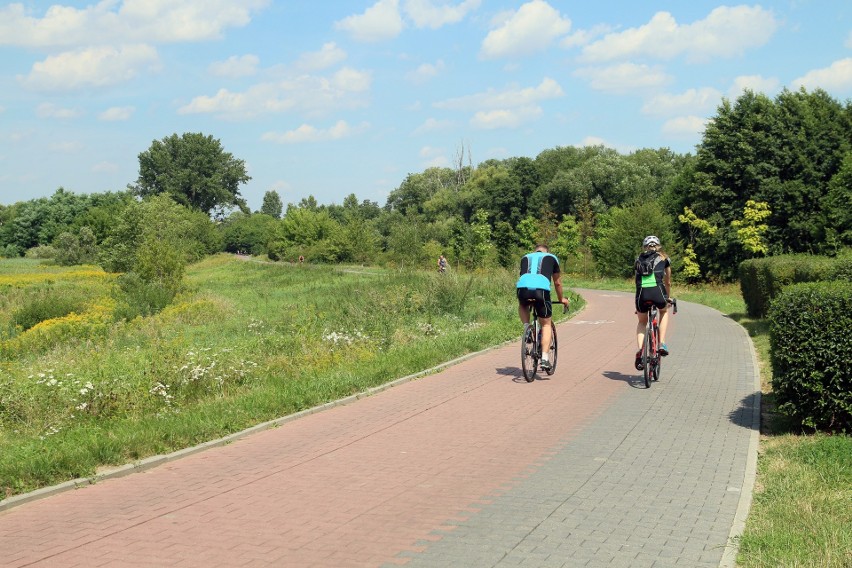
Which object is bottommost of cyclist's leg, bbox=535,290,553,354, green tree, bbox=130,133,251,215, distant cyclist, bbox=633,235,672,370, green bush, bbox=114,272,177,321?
green bush, bbox=114,272,177,321

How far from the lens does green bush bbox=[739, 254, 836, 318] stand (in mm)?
15961

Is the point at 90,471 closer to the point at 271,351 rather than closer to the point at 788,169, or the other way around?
the point at 271,351

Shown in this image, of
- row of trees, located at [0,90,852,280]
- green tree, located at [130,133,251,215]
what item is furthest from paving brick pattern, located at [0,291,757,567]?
green tree, located at [130,133,251,215]

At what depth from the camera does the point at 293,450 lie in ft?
26.3

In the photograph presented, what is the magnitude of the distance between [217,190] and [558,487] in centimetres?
12955

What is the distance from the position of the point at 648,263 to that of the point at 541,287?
4.72 ft

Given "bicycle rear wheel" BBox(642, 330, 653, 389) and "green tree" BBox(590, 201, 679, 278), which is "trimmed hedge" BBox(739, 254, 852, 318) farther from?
"green tree" BBox(590, 201, 679, 278)

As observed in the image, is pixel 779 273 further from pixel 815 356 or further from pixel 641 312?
pixel 815 356

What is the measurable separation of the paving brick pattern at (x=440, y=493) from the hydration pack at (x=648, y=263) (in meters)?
1.64

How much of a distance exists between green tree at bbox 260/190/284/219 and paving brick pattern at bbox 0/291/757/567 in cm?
18146

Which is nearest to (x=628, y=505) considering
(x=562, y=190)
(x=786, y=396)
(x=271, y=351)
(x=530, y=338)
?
(x=786, y=396)

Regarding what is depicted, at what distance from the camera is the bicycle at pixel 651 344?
11.3 meters

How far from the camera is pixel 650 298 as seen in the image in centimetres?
1129

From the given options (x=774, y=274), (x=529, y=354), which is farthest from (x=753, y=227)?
(x=529, y=354)
